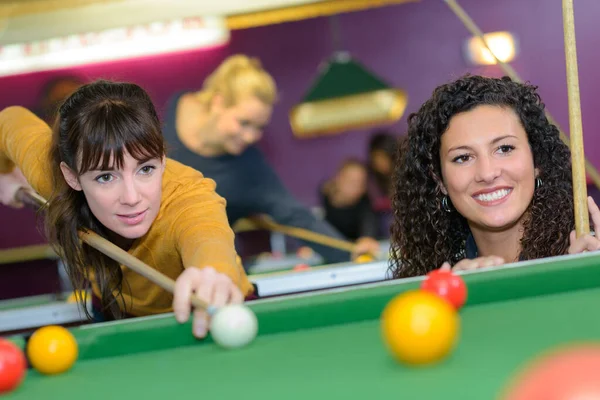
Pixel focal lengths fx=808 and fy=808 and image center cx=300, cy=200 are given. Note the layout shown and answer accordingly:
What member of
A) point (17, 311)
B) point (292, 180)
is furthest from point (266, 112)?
point (292, 180)

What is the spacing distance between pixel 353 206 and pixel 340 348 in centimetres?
492

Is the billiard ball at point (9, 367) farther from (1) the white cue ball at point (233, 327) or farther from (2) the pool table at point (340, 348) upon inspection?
(1) the white cue ball at point (233, 327)

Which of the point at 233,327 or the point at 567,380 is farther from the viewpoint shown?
the point at 233,327

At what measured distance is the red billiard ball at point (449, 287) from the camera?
154cm

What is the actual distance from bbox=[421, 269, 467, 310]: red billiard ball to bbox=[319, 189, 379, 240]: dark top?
456 cm

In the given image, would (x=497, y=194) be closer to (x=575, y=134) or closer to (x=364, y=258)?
(x=575, y=134)

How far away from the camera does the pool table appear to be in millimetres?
1157

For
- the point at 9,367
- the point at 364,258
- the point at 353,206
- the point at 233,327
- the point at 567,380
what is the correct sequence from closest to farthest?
the point at 567,380 → the point at 9,367 → the point at 233,327 → the point at 364,258 → the point at 353,206

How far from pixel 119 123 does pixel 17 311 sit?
136 cm

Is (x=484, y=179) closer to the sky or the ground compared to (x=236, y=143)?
closer to the ground

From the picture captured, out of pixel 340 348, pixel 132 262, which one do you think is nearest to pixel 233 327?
pixel 340 348

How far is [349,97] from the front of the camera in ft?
18.9

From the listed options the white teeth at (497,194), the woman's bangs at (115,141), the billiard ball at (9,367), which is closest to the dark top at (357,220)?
the white teeth at (497,194)

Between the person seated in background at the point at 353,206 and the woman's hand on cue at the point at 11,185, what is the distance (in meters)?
3.55
